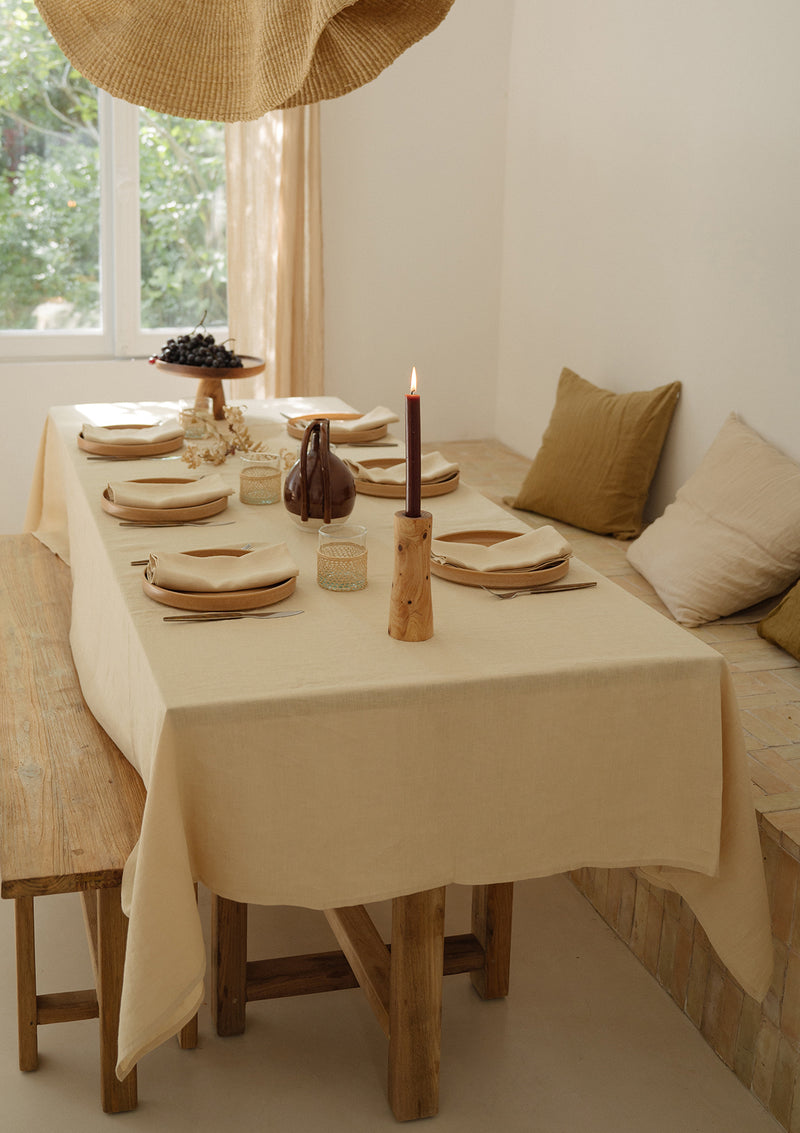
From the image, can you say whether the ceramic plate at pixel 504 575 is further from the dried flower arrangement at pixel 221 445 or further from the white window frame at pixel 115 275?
the white window frame at pixel 115 275

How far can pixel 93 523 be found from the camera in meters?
2.22

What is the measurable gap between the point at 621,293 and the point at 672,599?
133 centimetres

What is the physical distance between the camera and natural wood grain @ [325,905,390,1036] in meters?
1.89

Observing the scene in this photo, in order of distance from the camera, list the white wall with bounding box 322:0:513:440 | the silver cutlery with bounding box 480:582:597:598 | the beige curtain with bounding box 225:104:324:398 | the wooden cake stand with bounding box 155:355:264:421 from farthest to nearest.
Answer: the white wall with bounding box 322:0:513:440
the beige curtain with bounding box 225:104:324:398
the wooden cake stand with bounding box 155:355:264:421
the silver cutlery with bounding box 480:582:597:598

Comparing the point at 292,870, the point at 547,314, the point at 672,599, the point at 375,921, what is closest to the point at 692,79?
the point at 547,314

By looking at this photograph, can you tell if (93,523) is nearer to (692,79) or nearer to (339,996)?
(339,996)

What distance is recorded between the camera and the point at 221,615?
173 cm

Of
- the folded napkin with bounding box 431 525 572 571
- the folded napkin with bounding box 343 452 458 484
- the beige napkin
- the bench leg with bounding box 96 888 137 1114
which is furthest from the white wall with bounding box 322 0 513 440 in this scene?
the bench leg with bounding box 96 888 137 1114

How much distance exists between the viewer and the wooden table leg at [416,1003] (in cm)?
171

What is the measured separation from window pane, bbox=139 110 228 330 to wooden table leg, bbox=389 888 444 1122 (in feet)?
12.0

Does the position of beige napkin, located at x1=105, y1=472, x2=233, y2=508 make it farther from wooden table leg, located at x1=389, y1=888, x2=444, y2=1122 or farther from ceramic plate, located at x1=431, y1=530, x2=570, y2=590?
wooden table leg, located at x1=389, y1=888, x2=444, y2=1122

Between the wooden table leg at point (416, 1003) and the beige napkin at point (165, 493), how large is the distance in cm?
90

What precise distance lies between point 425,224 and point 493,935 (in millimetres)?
3371

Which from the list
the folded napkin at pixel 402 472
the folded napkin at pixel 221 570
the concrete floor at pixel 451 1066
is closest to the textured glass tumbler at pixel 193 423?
the folded napkin at pixel 402 472
